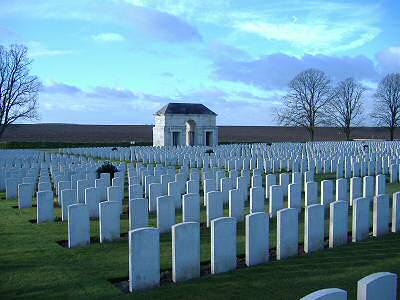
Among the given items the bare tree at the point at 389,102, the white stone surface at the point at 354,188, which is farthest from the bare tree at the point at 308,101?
the white stone surface at the point at 354,188

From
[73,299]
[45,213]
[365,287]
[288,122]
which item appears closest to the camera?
[365,287]

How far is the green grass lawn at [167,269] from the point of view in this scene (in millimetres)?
4668

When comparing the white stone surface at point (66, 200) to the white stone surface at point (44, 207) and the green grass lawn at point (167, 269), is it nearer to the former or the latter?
the white stone surface at point (44, 207)

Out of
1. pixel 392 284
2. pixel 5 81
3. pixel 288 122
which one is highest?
pixel 5 81

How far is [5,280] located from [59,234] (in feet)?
7.56

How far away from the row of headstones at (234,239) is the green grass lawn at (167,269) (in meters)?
0.16

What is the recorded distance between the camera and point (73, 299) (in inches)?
178

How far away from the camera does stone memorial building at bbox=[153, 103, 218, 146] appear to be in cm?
4259

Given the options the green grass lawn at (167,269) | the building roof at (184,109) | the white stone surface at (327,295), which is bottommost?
the green grass lawn at (167,269)

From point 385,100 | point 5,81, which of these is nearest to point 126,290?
point 5,81

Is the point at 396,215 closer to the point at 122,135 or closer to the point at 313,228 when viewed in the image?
the point at 313,228

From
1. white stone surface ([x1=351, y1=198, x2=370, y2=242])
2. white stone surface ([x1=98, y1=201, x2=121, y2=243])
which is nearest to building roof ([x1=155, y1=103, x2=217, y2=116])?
white stone surface ([x1=98, y1=201, x2=121, y2=243])

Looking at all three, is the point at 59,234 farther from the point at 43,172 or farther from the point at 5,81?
the point at 5,81

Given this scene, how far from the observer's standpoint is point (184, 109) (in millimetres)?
43844
